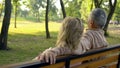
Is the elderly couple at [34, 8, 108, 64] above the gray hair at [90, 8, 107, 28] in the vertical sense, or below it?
below

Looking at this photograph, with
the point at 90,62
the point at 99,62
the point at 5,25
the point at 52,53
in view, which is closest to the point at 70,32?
the point at 52,53

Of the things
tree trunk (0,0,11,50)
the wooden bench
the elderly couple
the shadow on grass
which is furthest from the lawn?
the elderly couple

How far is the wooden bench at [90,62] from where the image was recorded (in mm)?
2814

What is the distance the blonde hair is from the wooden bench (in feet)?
0.57

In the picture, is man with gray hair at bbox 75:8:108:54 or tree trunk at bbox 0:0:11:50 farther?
tree trunk at bbox 0:0:11:50

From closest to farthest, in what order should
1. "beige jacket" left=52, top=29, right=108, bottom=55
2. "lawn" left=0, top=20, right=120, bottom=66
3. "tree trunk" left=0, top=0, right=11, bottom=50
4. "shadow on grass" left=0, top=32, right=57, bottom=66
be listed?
1. "beige jacket" left=52, top=29, right=108, bottom=55
2. "shadow on grass" left=0, top=32, right=57, bottom=66
3. "lawn" left=0, top=20, right=120, bottom=66
4. "tree trunk" left=0, top=0, right=11, bottom=50

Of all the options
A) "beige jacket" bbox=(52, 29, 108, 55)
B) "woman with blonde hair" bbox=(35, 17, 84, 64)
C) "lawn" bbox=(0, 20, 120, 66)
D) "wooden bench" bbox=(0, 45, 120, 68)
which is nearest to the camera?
"wooden bench" bbox=(0, 45, 120, 68)

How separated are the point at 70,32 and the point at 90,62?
660 mm

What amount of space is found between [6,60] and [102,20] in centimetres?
780

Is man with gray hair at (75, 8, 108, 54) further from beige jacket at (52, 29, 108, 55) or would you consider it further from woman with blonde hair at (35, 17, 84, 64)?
woman with blonde hair at (35, 17, 84, 64)

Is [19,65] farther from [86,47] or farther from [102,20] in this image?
[102,20]

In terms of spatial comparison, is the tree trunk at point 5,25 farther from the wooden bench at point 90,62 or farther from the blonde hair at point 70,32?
the blonde hair at point 70,32

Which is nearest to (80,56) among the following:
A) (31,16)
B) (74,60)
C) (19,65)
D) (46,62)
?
(74,60)

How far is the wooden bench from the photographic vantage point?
2.81 metres
